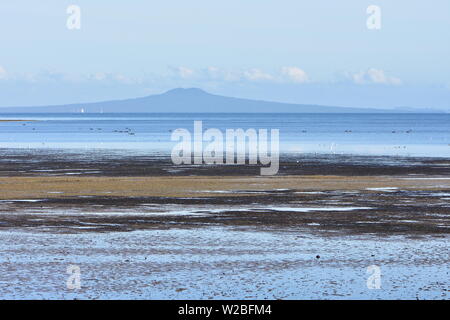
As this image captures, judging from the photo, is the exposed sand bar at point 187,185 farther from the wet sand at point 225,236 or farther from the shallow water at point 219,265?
the shallow water at point 219,265

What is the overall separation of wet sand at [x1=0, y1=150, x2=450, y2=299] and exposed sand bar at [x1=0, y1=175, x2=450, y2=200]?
0.05 meters

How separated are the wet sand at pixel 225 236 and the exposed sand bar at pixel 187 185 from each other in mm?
47

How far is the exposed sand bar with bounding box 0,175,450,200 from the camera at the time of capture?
3453 cm

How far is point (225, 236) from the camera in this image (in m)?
23.0

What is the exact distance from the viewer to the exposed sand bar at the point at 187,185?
34531 mm

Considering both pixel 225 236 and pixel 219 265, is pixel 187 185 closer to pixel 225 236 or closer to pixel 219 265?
pixel 225 236

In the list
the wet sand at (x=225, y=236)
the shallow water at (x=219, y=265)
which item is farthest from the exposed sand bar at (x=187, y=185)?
the shallow water at (x=219, y=265)

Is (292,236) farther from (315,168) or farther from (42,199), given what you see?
(315,168)

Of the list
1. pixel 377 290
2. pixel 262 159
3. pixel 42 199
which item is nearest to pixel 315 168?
pixel 262 159

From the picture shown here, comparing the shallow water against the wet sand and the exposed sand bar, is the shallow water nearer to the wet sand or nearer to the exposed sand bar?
the wet sand

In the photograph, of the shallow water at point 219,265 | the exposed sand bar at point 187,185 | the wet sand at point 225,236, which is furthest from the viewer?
the exposed sand bar at point 187,185

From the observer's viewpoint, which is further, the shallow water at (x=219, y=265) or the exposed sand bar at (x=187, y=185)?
the exposed sand bar at (x=187, y=185)
